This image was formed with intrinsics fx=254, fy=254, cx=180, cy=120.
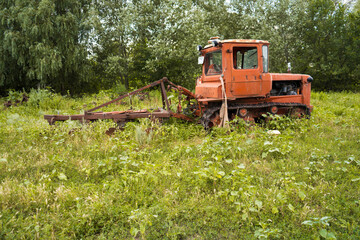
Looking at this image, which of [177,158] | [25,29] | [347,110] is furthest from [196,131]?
[25,29]

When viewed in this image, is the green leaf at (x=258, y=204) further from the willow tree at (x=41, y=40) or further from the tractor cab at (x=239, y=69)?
the willow tree at (x=41, y=40)

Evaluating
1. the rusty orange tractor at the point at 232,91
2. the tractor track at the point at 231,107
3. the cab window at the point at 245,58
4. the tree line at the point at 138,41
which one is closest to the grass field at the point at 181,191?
the rusty orange tractor at the point at 232,91

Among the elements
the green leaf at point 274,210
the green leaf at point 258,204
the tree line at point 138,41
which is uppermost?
the tree line at point 138,41

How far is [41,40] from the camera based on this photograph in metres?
13.7

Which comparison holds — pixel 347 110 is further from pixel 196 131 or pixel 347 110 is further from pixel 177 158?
pixel 177 158

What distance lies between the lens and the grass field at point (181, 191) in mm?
2943

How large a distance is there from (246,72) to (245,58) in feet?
1.49

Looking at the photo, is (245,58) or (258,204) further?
(245,58)

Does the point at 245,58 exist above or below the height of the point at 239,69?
above

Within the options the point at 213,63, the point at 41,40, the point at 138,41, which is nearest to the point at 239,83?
the point at 213,63

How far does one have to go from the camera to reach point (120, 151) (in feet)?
17.3

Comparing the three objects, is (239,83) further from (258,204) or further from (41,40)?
(41,40)

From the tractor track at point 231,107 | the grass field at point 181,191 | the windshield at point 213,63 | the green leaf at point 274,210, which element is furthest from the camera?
the windshield at point 213,63

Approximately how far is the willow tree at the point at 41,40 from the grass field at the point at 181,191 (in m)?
9.01
